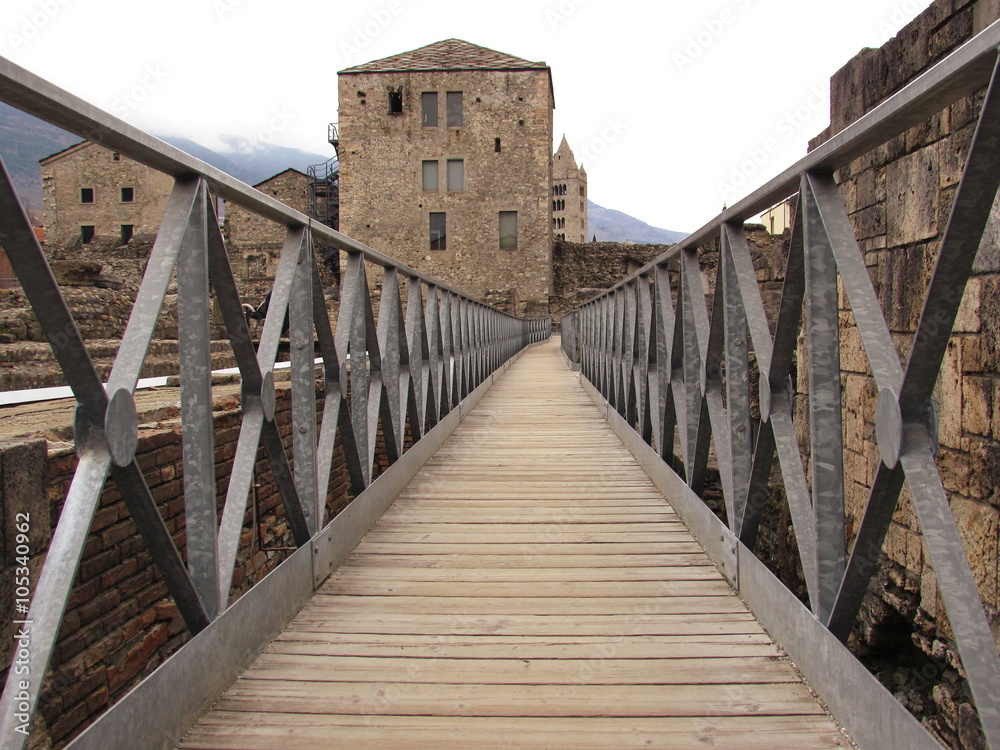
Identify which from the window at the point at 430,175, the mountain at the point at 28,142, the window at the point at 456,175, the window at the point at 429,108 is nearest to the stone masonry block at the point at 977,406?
the window at the point at 456,175

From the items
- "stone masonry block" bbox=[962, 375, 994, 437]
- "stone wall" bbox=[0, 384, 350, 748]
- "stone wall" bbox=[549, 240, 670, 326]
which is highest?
"stone wall" bbox=[549, 240, 670, 326]

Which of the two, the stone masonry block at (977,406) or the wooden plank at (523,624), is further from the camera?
the stone masonry block at (977,406)

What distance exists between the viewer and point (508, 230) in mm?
22625

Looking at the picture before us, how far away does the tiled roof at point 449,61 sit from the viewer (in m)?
22.0

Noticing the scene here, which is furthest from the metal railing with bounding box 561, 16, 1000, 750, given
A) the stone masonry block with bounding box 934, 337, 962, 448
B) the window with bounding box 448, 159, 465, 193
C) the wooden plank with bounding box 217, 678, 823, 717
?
the window with bounding box 448, 159, 465, 193

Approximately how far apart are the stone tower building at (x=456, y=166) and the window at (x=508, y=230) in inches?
1.3

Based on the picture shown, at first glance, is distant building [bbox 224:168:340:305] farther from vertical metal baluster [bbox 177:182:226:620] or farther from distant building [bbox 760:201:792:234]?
vertical metal baluster [bbox 177:182:226:620]

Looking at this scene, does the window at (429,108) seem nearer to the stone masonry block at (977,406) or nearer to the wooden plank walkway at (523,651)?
the wooden plank walkway at (523,651)

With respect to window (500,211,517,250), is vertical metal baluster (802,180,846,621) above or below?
below

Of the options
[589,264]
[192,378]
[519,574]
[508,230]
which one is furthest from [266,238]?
[192,378]

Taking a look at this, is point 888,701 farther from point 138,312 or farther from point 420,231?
point 420,231

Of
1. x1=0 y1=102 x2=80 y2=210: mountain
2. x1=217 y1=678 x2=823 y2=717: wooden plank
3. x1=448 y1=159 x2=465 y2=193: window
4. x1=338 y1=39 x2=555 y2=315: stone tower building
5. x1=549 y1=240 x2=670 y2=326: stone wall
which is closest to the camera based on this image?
x1=217 y1=678 x2=823 y2=717: wooden plank

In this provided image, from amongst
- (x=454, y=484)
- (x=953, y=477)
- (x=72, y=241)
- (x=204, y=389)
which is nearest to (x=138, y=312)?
(x=204, y=389)

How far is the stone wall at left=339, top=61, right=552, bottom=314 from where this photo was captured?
22.1m
